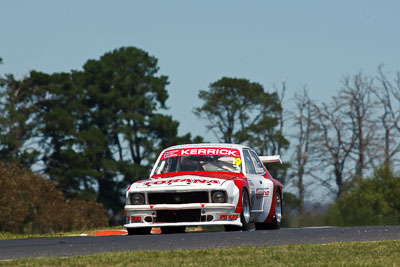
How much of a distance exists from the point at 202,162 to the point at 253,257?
7081mm

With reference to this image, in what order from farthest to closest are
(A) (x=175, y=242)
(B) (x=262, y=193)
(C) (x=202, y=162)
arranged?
(B) (x=262, y=193), (C) (x=202, y=162), (A) (x=175, y=242)

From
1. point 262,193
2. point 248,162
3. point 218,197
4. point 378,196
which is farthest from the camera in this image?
point 378,196

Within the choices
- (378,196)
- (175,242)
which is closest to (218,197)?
(175,242)

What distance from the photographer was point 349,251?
11.1 metres

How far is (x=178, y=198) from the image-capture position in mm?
15828

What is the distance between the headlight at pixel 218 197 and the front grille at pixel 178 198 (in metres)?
0.12

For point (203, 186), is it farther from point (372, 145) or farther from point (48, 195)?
point (372, 145)

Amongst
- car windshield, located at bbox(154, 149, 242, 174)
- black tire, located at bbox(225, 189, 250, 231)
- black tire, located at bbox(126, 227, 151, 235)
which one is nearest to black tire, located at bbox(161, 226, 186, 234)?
black tire, located at bbox(126, 227, 151, 235)

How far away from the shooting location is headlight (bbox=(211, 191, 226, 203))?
15.8 metres

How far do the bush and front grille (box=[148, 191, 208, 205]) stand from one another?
35699 mm

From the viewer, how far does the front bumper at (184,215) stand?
51.4 ft

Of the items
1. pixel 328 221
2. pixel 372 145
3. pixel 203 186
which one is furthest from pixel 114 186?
pixel 203 186

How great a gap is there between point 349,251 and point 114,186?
59758 millimetres

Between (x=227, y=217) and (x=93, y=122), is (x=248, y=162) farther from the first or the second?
(x=93, y=122)
